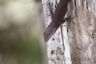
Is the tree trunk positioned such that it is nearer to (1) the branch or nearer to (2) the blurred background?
(1) the branch

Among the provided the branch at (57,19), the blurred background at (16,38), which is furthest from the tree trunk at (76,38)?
the blurred background at (16,38)

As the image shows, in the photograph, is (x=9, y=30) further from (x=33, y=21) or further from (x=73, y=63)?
(x=73, y=63)

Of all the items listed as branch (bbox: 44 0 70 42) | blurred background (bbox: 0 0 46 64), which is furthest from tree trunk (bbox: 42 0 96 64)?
blurred background (bbox: 0 0 46 64)

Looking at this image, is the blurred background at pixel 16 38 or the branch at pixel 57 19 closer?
the blurred background at pixel 16 38

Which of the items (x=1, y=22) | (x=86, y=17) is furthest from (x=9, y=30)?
(x=86, y=17)

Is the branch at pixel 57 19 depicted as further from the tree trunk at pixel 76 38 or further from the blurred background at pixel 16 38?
the blurred background at pixel 16 38

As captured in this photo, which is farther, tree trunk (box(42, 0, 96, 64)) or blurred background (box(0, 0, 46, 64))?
tree trunk (box(42, 0, 96, 64))
